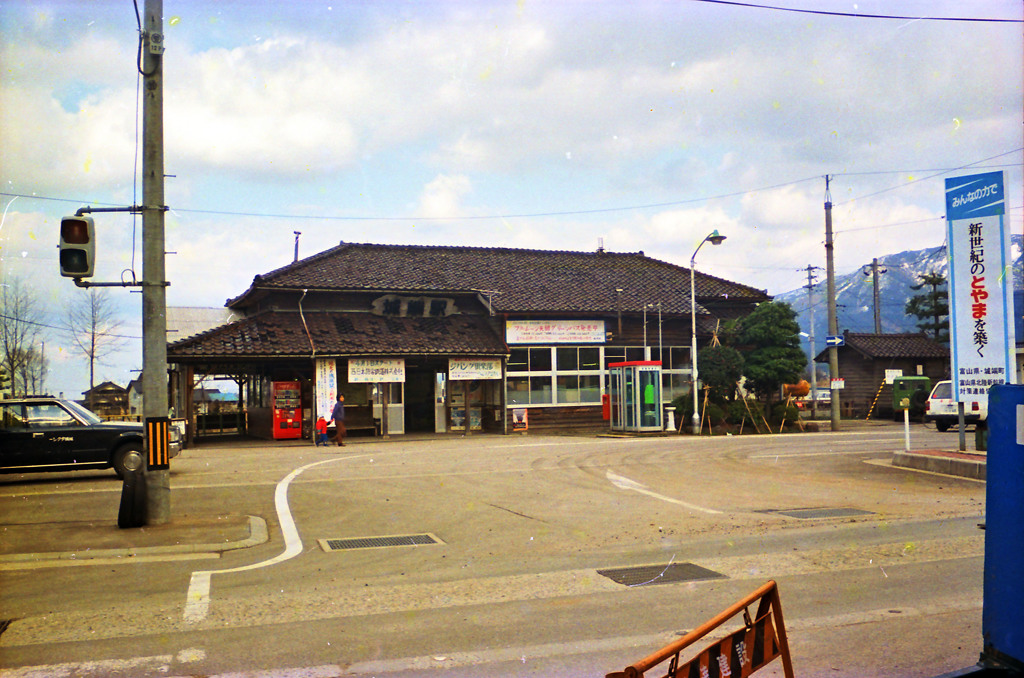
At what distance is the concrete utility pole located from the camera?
34.7 ft

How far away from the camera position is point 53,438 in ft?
50.4

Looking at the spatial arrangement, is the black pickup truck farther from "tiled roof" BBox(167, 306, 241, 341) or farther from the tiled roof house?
the tiled roof house

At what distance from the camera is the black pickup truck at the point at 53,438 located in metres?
15.2

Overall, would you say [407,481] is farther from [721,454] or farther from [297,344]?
[297,344]

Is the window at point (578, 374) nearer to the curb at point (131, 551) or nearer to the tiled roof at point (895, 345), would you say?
the tiled roof at point (895, 345)

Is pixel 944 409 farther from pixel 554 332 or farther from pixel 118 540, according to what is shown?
pixel 118 540

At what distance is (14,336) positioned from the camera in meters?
26.0

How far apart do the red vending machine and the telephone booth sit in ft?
39.0

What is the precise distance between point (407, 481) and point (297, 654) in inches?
400

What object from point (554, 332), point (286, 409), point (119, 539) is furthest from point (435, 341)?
point (119, 539)

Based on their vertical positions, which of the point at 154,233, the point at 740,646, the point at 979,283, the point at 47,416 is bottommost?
the point at 740,646

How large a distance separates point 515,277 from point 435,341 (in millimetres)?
6369

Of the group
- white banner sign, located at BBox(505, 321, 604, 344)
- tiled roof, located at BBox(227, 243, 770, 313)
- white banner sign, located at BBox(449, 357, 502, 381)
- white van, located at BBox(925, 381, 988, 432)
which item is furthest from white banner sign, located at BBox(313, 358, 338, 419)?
white van, located at BBox(925, 381, 988, 432)

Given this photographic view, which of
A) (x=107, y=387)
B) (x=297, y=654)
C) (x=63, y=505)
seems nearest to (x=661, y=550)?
(x=297, y=654)
